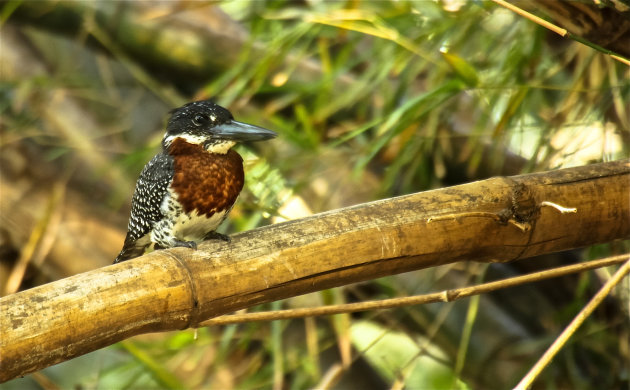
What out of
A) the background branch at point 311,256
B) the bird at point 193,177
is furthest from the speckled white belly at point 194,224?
the background branch at point 311,256

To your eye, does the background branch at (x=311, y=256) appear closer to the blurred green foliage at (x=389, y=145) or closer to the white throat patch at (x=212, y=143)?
the blurred green foliage at (x=389, y=145)

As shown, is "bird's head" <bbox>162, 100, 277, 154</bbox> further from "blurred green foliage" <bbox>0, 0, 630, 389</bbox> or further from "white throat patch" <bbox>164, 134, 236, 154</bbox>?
"blurred green foliage" <bbox>0, 0, 630, 389</bbox>

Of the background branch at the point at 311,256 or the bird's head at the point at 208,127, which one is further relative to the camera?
the bird's head at the point at 208,127

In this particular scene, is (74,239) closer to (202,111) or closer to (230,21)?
(230,21)

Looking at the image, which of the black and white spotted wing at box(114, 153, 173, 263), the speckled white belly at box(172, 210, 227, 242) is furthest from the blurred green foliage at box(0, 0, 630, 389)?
the black and white spotted wing at box(114, 153, 173, 263)

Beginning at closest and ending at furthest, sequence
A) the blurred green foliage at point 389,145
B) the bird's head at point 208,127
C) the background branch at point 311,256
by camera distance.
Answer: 1. the background branch at point 311,256
2. the bird's head at point 208,127
3. the blurred green foliage at point 389,145

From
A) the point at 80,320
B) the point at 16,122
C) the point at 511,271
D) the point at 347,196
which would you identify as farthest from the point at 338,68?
the point at 16,122

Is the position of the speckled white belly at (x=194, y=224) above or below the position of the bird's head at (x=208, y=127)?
below
